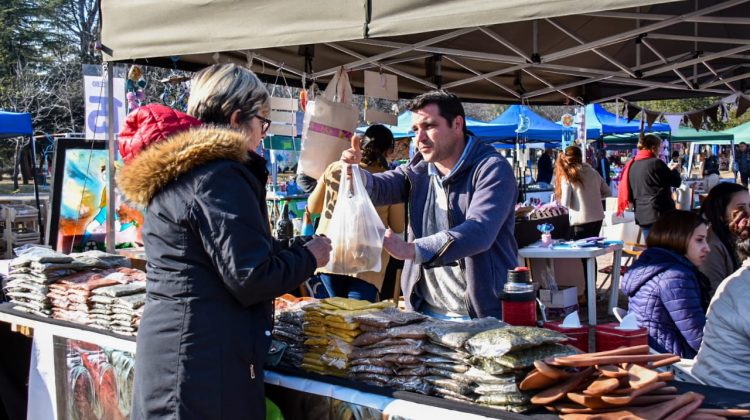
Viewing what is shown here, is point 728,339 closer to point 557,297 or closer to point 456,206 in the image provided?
point 456,206

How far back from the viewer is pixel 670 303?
3.26 m

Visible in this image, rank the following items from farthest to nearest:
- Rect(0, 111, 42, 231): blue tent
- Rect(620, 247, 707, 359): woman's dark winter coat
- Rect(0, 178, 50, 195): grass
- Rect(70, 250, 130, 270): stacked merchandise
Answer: Rect(0, 178, 50, 195): grass, Rect(0, 111, 42, 231): blue tent, Rect(70, 250, 130, 270): stacked merchandise, Rect(620, 247, 707, 359): woman's dark winter coat

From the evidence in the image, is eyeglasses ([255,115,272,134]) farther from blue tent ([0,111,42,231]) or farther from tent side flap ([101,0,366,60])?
blue tent ([0,111,42,231])

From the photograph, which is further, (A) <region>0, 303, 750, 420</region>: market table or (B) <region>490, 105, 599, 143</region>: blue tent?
(B) <region>490, 105, 599, 143</region>: blue tent

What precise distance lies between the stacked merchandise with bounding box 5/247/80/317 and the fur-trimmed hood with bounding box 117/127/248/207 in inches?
60.6

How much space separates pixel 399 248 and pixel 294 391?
0.62 meters

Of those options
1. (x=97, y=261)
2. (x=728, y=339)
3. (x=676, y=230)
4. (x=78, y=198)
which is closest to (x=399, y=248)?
(x=728, y=339)

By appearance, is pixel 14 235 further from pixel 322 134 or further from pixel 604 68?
pixel 604 68

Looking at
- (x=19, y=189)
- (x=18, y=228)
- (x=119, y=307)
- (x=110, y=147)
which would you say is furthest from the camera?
(x=19, y=189)

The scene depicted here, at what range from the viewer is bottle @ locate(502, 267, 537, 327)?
7.30ft

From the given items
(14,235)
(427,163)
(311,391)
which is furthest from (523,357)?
(14,235)

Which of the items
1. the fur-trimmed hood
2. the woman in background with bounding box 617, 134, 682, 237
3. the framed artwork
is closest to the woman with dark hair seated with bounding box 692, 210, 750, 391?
the fur-trimmed hood

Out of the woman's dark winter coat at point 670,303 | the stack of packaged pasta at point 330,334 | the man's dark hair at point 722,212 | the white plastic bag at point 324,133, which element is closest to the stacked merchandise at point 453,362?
the stack of packaged pasta at point 330,334

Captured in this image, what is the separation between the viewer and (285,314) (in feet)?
8.28
